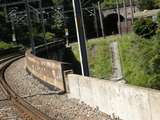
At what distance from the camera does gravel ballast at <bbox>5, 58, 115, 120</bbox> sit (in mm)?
18562

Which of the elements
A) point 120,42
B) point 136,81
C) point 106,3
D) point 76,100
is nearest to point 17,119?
point 76,100

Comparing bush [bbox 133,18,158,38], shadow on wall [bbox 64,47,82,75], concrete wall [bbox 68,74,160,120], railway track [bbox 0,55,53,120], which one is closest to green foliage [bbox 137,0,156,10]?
shadow on wall [bbox 64,47,82,75]

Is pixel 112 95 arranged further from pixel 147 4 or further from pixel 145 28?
pixel 147 4

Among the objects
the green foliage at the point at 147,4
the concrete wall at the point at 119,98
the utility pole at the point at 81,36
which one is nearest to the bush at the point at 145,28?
the utility pole at the point at 81,36

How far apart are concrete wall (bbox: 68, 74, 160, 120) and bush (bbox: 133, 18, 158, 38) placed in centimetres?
3561

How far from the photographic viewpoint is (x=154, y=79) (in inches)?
1508

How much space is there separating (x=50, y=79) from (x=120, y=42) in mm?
37993

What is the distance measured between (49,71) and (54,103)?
18.4 ft

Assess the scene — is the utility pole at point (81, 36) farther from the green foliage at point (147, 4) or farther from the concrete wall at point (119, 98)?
the green foliage at point (147, 4)

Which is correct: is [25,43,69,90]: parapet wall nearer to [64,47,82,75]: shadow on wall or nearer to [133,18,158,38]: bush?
[133,18,158,38]: bush

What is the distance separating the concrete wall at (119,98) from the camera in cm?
1438

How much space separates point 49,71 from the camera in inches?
1086

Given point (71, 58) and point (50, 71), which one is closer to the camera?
point (50, 71)

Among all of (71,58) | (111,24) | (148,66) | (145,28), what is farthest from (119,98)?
(111,24)
